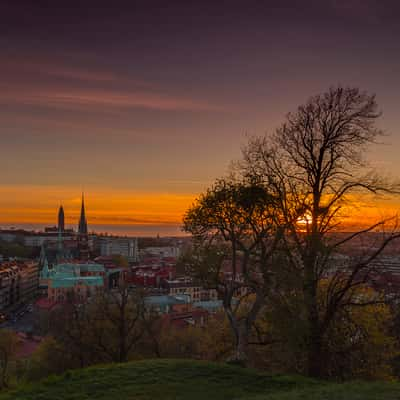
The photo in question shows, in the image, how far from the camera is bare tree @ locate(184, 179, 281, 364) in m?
13.8

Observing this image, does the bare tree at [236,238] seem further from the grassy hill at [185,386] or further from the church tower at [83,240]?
the church tower at [83,240]

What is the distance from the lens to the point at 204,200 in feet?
47.2

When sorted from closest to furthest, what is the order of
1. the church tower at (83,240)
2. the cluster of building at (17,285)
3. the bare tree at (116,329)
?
the bare tree at (116,329) < the cluster of building at (17,285) < the church tower at (83,240)

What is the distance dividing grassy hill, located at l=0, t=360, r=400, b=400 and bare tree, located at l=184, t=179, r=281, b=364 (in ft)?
6.16

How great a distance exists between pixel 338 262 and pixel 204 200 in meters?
4.44

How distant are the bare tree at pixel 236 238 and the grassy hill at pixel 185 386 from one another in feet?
6.16

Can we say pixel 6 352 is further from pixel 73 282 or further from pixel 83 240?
pixel 83 240

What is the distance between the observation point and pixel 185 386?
10945mm

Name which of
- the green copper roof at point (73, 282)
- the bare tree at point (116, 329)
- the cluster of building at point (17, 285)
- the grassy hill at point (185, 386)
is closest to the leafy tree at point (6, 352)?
the bare tree at point (116, 329)

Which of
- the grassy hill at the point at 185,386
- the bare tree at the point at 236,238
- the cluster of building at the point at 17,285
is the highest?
the bare tree at the point at 236,238

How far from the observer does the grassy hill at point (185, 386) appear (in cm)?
981

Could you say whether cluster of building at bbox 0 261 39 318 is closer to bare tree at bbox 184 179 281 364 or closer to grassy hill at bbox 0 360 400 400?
bare tree at bbox 184 179 281 364

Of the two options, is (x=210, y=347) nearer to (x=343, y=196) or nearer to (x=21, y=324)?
(x=343, y=196)

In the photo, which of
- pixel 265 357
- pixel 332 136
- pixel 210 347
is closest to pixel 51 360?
pixel 210 347
